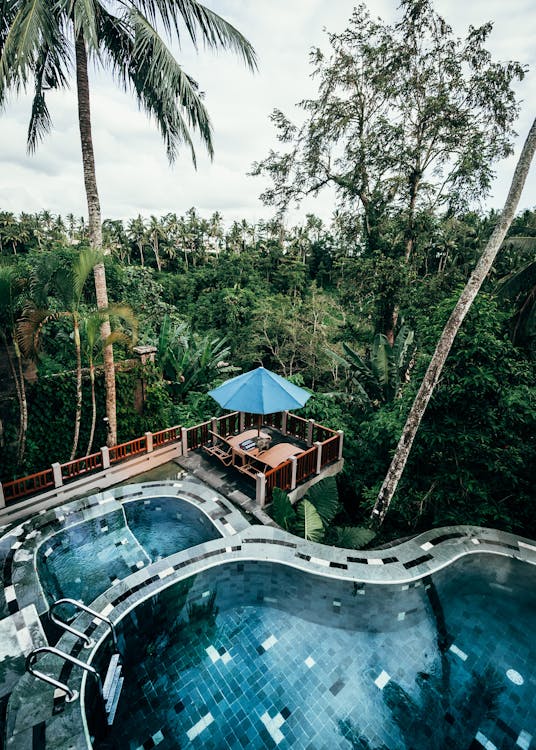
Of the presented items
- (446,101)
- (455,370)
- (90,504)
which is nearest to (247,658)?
(90,504)

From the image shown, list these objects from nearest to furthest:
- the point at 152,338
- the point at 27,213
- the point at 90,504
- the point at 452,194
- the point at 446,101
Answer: the point at 90,504
the point at 446,101
the point at 452,194
the point at 152,338
the point at 27,213

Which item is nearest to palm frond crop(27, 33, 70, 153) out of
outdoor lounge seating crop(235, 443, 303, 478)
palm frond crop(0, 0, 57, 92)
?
palm frond crop(0, 0, 57, 92)

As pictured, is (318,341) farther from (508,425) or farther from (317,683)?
(317,683)

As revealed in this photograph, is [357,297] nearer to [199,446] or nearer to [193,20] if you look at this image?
[199,446]

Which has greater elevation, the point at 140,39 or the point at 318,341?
the point at 140,39

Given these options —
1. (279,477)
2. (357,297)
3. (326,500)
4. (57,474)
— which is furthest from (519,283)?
(57,474)

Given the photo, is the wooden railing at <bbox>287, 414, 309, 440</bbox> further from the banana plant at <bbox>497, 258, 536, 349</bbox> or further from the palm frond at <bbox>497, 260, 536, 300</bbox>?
the palm frond at <bbox>497, 260, 536, 300</bbox>
